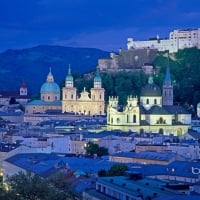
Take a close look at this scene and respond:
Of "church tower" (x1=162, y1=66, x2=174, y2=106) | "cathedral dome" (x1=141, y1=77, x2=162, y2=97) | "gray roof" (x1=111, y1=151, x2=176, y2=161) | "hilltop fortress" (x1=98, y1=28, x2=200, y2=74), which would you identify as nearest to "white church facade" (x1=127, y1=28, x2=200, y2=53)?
"hilltop fortress" (x1=98, y1=28, x2=200, y2=74)

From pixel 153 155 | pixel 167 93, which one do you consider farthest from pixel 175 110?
pixel 153 155

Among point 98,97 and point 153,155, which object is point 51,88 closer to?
point 98,97

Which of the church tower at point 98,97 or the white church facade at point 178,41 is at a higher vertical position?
the white church facade at point 178,41

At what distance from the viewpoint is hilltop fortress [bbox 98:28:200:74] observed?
135 metres

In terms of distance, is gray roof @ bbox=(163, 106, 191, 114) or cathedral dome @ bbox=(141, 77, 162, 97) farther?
cathedral dome @ bbox=(141, 77, 162, 97)

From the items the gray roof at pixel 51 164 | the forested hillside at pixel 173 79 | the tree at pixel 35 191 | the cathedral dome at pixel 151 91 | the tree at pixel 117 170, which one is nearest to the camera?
the tree at pixel 35 191

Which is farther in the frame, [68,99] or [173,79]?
[173,79]

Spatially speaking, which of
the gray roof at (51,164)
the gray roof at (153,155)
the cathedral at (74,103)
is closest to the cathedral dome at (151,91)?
the cathedral at (74,103)

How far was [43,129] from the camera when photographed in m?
98.2

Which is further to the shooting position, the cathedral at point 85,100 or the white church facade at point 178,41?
the white church facade at point 178,41

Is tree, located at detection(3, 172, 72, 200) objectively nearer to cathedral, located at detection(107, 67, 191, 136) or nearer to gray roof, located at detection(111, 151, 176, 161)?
gray roof, located at detection(111, 151, 176, 161)

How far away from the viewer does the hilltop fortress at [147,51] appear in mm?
134625

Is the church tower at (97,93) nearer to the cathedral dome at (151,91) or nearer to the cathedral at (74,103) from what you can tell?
the cathedral at (74,103)

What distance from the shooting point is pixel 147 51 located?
136 m
